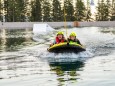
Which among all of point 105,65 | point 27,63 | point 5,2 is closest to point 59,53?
point 27,63

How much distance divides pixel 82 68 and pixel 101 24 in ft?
205

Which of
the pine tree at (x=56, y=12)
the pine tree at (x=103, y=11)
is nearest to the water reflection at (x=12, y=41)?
the pine tree at (x=56, y=12)

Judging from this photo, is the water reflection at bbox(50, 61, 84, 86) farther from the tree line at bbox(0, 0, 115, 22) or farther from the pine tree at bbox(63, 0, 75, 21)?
the pine tree at bbox(63, 0, 75, 21)

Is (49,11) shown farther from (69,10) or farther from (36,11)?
(69,10)

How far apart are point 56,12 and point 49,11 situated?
5.92ft

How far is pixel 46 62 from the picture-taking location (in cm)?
1723

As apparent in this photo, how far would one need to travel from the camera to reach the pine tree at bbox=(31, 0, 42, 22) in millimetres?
88625

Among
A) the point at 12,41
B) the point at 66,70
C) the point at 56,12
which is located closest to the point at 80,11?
the point at 56,12

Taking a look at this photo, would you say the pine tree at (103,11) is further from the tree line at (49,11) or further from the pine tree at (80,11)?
the pine tree at (80,11)

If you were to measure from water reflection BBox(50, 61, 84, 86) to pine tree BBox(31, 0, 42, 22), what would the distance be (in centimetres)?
7235

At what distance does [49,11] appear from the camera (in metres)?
88.8

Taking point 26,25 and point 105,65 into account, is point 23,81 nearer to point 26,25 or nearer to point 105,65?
point 105,65

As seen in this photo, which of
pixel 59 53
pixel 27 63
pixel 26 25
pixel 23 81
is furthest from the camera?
pixel 26 25

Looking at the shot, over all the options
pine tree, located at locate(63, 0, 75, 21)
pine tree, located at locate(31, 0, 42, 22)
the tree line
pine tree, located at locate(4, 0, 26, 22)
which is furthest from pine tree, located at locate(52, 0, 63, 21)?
pine tree, located at locate(4, 0, 26, 22)
